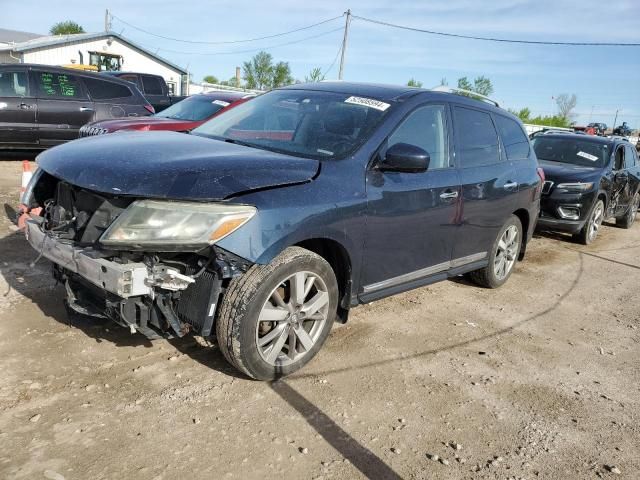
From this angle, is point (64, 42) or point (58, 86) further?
point (64, 42)

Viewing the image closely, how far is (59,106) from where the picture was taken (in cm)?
988

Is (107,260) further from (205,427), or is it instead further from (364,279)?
(364,279)

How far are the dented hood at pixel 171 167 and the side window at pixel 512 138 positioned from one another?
2611 mm

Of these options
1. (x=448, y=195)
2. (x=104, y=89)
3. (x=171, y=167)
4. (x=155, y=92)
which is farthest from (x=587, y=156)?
(x=155, y=92)

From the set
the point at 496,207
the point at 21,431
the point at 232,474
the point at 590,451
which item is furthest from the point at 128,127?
the point at 590,451

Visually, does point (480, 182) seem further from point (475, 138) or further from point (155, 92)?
point (155, 92)

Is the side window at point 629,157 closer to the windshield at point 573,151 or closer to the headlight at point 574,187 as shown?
the windshield at point 573,151

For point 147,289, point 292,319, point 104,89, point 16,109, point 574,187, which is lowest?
point 292,319

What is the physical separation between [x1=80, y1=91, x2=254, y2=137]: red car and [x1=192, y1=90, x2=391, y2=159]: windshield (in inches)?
134

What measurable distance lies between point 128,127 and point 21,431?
584 centimetres

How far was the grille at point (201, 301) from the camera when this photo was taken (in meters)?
2.85

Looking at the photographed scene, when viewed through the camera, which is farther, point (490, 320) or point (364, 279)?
point (490, 320)

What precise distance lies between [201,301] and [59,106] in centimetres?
862

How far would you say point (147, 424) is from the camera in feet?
8.96
